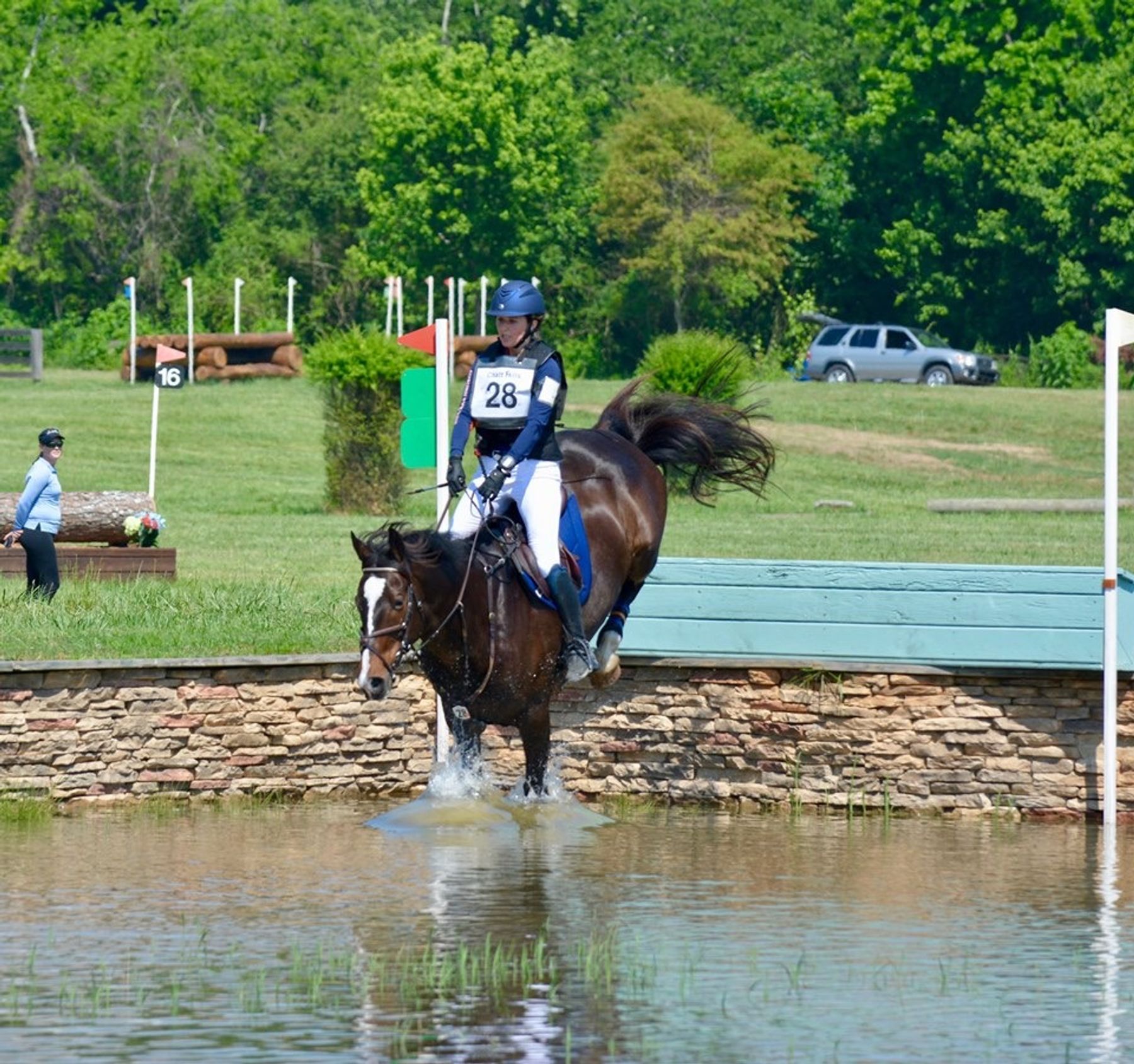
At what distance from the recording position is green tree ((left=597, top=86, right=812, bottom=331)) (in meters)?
70.8

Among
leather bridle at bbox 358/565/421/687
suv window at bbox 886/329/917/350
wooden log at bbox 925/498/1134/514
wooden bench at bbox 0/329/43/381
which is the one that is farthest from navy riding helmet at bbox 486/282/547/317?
suv window at bbox 886/329/917/350

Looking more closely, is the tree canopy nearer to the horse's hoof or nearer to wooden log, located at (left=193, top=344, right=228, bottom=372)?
wooden log, located at (left=193, top=344, right=228, bottom=372)

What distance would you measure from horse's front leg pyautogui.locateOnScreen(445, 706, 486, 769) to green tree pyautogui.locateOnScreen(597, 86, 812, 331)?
5712 centimetres

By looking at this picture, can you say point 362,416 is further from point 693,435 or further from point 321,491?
point 693,435

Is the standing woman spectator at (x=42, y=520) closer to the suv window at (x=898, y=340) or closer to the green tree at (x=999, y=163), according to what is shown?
the suv window at (x=898, y=340)

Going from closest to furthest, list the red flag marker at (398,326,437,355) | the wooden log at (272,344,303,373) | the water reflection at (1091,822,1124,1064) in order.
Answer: the water reflection at (1091,822,1124,1064), the red flag marker at (398,326,437,355), the wooden log at (272,344,303,373)

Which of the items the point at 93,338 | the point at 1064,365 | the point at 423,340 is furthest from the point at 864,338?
the point at 423,340

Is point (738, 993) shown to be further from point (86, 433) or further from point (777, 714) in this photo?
point (86, 433)

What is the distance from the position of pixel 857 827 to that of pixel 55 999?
6147 mm

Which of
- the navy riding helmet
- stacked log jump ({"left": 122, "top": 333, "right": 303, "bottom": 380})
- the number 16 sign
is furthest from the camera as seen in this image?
stacked log jump ({"left": 122, "top": 333, "right": 303, "bottom": 380})

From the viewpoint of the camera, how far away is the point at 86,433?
4181 centimetres

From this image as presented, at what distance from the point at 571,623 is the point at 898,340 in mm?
47309

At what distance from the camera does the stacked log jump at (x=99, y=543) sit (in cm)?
2253

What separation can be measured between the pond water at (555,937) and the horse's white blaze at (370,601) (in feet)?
3.49
